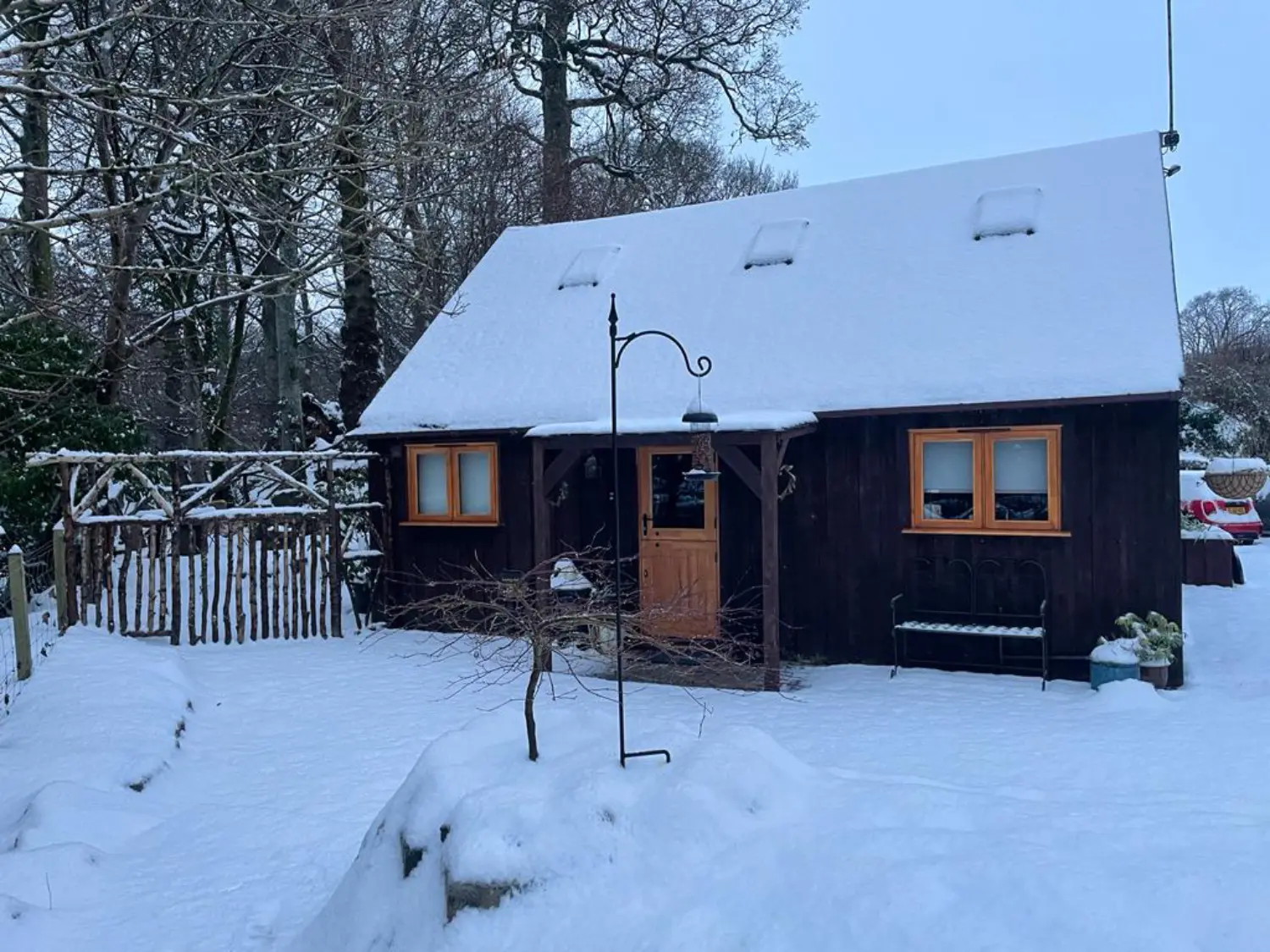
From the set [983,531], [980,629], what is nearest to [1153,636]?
[980,629]

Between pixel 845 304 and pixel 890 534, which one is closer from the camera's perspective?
pixel 890 534

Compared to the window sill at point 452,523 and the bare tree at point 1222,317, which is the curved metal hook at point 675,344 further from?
the bare tree at point 1222,317

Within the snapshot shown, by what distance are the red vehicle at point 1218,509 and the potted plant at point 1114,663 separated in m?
8.88

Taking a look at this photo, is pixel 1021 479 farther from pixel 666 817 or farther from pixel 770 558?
pixel 666 817

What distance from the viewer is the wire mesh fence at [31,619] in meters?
7.66

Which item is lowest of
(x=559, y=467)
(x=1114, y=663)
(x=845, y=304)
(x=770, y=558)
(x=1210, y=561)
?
(x=1114, y=663)

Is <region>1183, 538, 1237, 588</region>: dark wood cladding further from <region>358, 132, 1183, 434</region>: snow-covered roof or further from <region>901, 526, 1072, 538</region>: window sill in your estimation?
<region>901, 526, 1072, 538</region>: window sill

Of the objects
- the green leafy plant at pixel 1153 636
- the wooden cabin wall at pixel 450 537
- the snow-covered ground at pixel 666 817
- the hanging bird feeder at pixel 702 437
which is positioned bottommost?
the snow-covered ground at pixel 666 817

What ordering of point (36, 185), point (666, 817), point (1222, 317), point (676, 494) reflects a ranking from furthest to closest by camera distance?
point (1222, 317) → point (36, 185) → point (676, 494) → point (666, 817)

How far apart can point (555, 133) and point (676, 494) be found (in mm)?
11889

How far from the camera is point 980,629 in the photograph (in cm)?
786

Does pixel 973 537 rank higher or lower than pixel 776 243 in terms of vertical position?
lower

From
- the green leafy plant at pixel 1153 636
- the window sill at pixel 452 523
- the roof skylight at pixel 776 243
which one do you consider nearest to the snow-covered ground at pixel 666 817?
the green leafy plant at pixel 1153 636

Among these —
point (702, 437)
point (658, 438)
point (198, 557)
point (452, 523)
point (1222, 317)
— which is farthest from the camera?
point (1222, 317)
